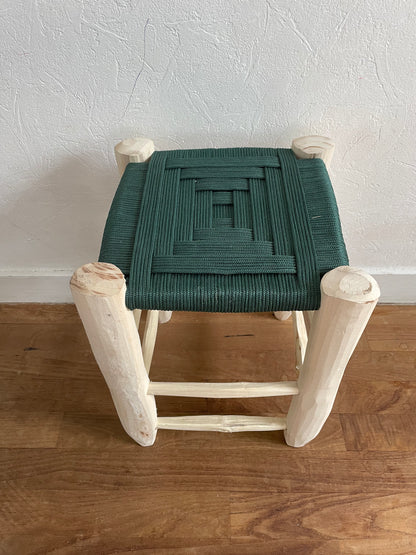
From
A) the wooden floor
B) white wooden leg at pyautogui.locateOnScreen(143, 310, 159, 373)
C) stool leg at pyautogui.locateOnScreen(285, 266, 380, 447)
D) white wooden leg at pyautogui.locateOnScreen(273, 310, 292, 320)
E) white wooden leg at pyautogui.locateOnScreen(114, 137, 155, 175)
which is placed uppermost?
white wooden leg at pyautogui.locateOnScreen(114, 137, 155, 175)

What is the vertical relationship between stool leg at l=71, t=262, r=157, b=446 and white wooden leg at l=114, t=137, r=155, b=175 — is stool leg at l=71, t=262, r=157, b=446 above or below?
below

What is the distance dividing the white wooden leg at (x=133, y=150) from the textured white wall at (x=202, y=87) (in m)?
0.05

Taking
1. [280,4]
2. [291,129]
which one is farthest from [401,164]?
[280,4]

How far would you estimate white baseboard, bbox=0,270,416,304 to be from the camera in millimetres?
940

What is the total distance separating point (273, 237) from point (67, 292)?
0.65 meters

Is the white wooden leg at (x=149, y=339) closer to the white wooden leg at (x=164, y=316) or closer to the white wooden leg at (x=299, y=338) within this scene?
the white wooden leg at (x=164, y=316)

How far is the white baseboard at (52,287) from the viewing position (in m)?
0.94

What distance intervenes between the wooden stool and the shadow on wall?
146 millimetres

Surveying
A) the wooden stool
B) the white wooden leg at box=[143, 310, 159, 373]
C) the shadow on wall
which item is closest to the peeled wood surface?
the wooden stool

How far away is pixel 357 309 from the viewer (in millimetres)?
448

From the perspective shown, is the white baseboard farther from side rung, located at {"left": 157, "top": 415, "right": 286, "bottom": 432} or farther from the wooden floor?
side rung, located at {"left": 157, "top": 415, "right": 286, "bottom": 432}

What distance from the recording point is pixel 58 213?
2.71 ft

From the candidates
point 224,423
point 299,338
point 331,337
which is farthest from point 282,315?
point 331,337

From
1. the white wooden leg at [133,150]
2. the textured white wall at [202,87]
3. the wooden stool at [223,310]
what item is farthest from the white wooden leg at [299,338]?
the white wooden leg at [133,150]
